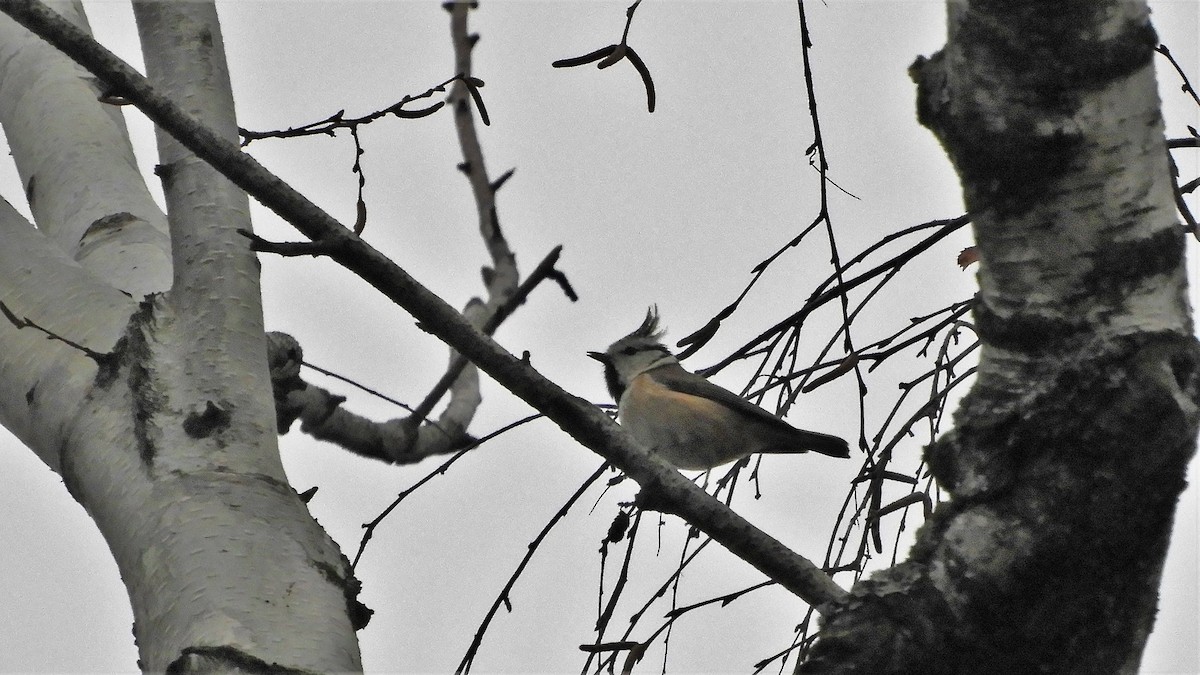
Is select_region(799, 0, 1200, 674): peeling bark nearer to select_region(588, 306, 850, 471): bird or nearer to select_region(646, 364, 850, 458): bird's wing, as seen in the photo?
select_region(646, 364, 850, 458): bird's wing

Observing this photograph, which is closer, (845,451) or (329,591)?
(329,591)

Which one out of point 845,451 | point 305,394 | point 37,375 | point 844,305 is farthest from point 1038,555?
point 845,451

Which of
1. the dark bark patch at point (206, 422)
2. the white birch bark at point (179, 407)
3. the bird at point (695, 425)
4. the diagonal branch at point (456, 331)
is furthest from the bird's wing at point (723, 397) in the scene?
the dark bark patch at point (206, 422)

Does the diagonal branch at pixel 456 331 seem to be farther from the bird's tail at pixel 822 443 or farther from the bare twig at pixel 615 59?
the bird's tail at pixel 822 443

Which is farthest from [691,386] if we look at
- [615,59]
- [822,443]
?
[615,59]

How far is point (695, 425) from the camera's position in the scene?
6.02 meters

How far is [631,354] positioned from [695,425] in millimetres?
1000

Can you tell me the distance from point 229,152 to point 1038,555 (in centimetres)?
158

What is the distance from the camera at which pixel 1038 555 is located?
1847 millimetres

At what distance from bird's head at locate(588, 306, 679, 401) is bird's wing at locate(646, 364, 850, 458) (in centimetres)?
28

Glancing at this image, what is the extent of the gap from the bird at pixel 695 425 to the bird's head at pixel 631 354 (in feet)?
0.48

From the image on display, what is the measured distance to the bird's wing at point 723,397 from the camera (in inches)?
218

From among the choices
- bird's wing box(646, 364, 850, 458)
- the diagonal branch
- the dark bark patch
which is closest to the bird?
bird's wing box(646, 364, 850, 458)

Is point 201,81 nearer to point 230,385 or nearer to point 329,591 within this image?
point 230,385
